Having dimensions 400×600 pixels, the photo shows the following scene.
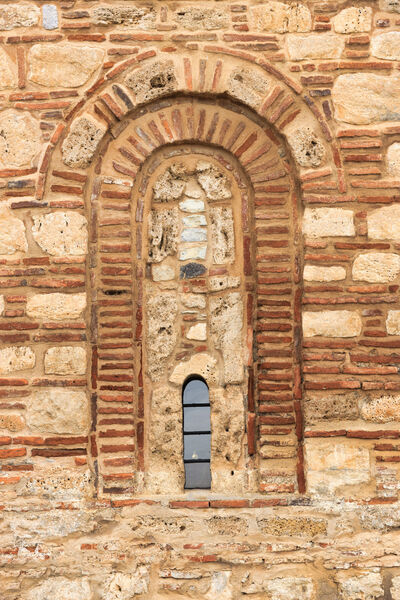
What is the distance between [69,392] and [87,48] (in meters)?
2.11

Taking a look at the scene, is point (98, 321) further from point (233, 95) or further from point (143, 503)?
point (233, 95)

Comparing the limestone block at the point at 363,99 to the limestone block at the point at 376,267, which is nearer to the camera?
the limestone block at the point at 376,267

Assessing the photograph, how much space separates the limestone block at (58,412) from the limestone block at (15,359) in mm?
181

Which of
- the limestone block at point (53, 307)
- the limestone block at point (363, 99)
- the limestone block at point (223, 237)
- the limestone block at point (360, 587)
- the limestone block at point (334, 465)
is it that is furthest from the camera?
the limestone block at point (223, 237)

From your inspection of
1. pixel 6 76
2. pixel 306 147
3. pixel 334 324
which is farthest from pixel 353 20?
pixel 6 76

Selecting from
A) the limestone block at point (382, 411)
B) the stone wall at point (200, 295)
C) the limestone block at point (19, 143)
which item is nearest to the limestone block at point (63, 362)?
the stone wall at point (200, 295)

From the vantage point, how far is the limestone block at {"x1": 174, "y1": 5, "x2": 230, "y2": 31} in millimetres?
4840

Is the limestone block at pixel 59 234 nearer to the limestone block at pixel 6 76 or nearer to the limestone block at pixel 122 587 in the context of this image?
the limestone block at pixel 6 76

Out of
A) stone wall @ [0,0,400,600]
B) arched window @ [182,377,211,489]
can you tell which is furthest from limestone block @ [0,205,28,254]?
arched window @ [182,377,211,489]

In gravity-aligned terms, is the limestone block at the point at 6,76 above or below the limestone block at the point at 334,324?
above

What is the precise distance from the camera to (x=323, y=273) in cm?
470

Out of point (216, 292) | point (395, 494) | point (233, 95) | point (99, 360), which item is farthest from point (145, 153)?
point (395, 494)

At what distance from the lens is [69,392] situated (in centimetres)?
464

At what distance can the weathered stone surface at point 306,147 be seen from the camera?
15.6 feet
